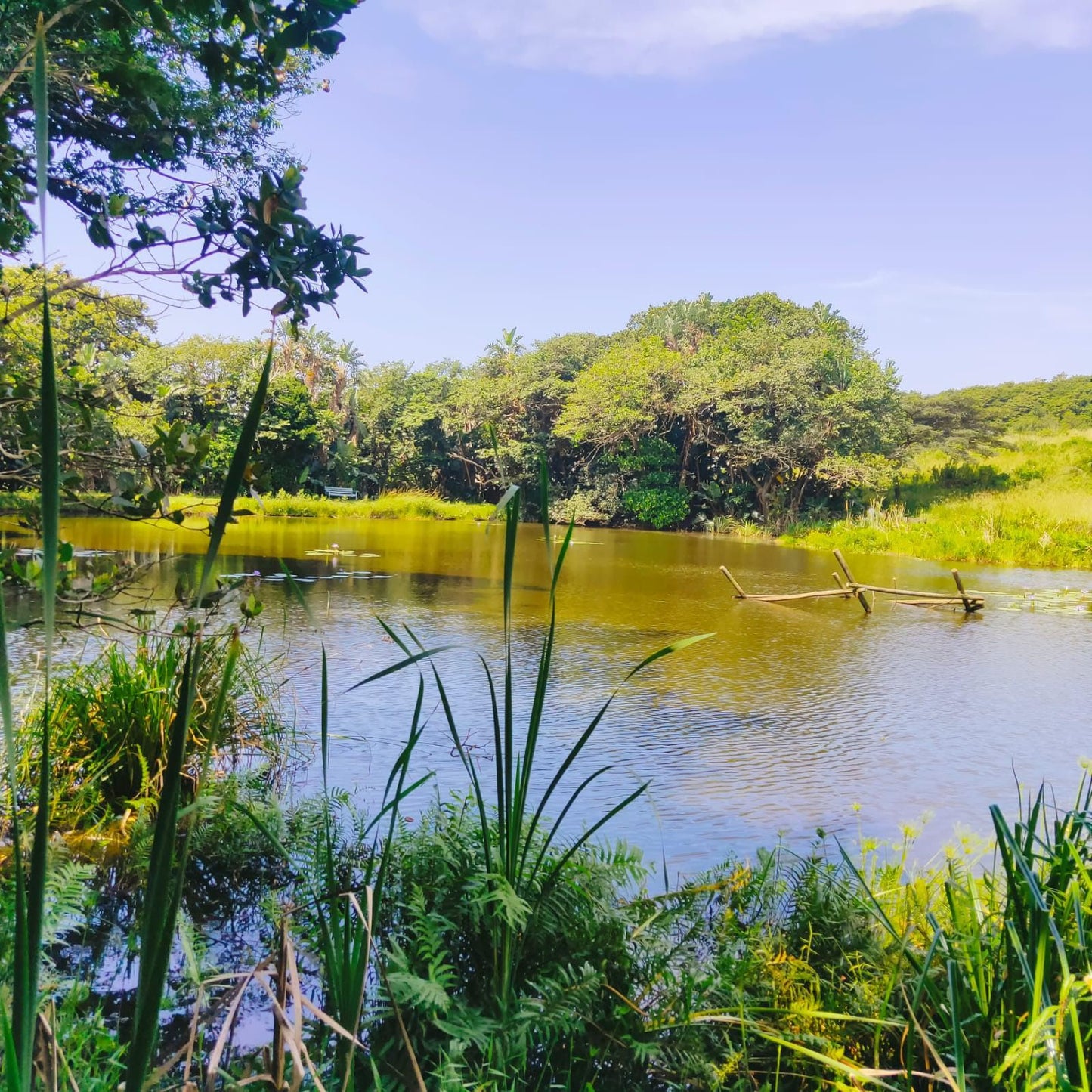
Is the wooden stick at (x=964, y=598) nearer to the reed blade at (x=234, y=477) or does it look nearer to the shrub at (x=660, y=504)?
the reed blade at (x=234, y=477)

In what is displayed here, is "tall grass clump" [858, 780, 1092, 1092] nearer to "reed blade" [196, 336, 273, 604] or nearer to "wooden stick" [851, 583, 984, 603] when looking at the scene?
"reed blade" [196, 336, 273, 604]

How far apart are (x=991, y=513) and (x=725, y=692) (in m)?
13.9

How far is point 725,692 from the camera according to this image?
5539 mm

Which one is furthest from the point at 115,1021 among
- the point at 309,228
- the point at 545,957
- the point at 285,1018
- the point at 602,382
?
the point at 602,382

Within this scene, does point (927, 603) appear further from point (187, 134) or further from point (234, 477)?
point (234, 477)

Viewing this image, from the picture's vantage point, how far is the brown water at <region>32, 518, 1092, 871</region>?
365 centimetres

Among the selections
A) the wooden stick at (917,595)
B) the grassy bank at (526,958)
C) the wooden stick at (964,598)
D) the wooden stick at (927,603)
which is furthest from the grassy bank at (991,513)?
the grassy bank at (526,958)

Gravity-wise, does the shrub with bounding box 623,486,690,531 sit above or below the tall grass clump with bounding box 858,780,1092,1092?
above

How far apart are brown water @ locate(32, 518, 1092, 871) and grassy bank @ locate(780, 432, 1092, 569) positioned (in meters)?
4.33

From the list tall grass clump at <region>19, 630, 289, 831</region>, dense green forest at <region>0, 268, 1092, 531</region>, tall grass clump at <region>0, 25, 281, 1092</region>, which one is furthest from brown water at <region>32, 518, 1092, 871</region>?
dense green forest at <region>0, 268, 1092, 531</region>

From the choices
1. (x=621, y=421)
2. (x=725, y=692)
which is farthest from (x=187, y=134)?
(x=621, y=421)

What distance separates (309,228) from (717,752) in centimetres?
310

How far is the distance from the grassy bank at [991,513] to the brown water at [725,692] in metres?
4.33

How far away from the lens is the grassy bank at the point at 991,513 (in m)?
15.1
